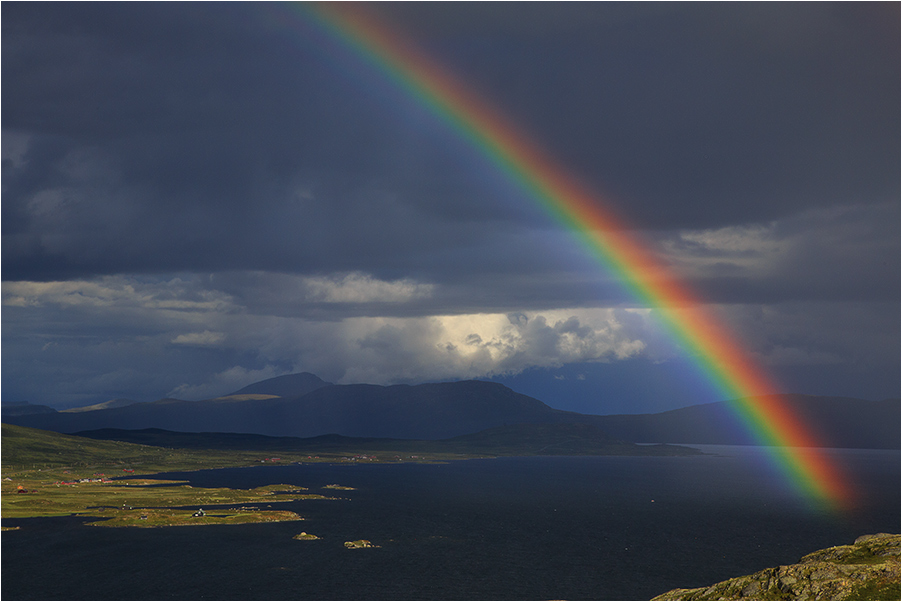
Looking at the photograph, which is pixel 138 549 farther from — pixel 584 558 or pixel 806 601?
pixel 806 601

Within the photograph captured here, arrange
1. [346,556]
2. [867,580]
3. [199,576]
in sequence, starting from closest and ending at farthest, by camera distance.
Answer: [867,580] < [199,576] < [346,556]

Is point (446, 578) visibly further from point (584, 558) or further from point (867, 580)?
Result: point (867, 580)

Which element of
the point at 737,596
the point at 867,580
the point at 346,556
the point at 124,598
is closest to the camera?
the point at 867,580

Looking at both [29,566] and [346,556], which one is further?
[346,556]

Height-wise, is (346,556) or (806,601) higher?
(806,601)

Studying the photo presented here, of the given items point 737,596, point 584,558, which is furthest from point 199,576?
point 737,596

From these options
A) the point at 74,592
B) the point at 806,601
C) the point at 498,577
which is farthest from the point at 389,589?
the point at 806,601
